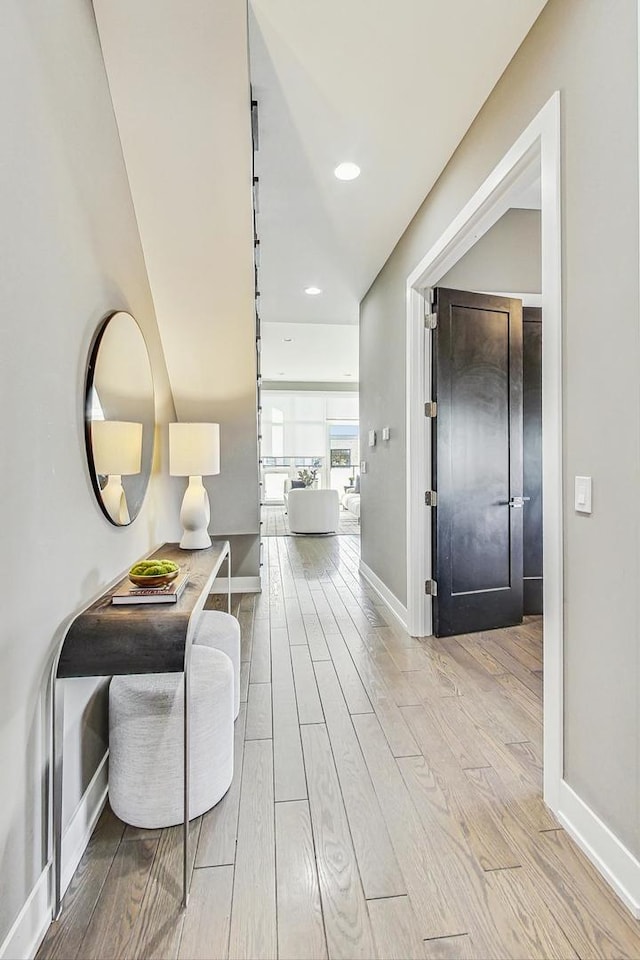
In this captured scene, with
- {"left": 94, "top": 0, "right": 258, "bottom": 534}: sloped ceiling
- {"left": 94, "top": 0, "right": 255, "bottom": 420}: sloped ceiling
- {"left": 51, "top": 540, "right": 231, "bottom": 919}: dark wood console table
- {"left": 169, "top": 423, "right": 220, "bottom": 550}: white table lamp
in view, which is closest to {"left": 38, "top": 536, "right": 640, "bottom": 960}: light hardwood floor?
{"left": 51, "top": 540, "right": 231, "bottom": 919}: dark wood console table

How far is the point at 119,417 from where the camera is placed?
2037 millimetres

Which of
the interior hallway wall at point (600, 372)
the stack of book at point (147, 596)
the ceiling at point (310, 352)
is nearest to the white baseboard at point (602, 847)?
the interior hallway wall at point (600, 372)

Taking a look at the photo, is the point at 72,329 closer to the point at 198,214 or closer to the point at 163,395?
the point at 198,214

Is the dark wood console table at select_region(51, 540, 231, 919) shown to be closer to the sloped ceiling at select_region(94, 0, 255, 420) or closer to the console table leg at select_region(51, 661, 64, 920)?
the console table leg at select_region(51, 661, 64, 920)

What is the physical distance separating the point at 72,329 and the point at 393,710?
2.09m

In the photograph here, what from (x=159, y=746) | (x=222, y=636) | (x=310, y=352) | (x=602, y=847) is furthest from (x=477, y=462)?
(x=310, y=352)

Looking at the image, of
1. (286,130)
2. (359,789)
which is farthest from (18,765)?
(286,130)

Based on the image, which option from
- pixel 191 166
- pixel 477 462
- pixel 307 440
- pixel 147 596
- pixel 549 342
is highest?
pixel 191 166

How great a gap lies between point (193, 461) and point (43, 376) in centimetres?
145

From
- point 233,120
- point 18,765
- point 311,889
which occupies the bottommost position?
point 311,889

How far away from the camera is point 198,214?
2402 mm

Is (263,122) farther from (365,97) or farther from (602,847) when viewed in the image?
(602,847)

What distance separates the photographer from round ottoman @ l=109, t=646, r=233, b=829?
5.30 ft

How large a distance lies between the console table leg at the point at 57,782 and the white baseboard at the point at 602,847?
1499mm
